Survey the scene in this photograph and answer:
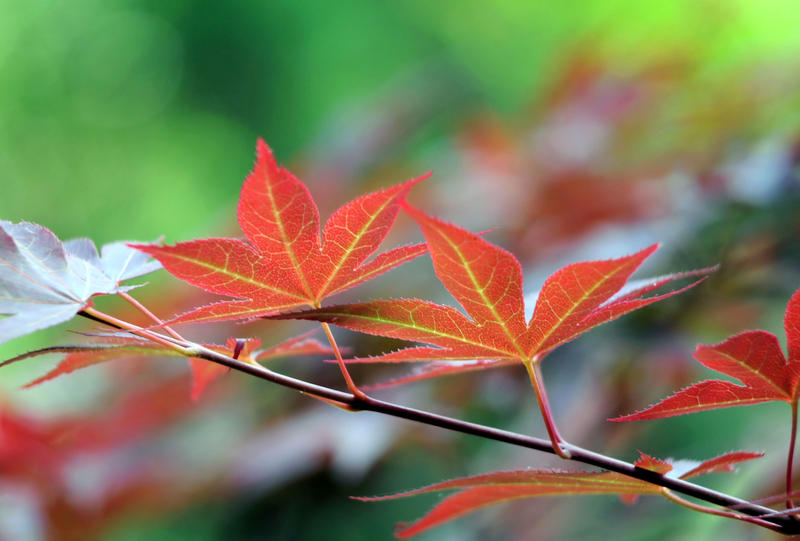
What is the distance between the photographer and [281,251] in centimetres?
20

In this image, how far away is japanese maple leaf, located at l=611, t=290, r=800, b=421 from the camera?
0.18 meters

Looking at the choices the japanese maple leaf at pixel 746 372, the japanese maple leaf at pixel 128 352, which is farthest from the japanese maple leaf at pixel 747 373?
the japanese maple leaf at pixel 128 352

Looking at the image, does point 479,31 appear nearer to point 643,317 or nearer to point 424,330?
point 643,317

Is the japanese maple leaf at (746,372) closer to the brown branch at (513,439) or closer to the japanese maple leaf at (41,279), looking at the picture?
the brown branch at (513,439)

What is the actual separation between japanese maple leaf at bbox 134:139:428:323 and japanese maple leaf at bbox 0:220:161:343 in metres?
0.03

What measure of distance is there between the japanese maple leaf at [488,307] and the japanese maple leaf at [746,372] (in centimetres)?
2

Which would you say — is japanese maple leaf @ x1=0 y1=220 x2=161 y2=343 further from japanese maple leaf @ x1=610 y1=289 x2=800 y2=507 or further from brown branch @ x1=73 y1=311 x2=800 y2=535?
japanese maple leaf @ x1=610 y1=289 x2=800 y2=507

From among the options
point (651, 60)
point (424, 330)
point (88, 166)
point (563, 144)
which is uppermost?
point (88, 166)

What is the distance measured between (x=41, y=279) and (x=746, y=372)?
21 centimetres

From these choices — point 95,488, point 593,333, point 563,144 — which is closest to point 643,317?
point 593,333

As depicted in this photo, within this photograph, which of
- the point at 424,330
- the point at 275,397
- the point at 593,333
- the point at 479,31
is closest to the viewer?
the point at 424,330

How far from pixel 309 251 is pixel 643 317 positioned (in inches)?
17.6

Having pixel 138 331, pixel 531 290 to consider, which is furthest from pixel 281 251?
pixel 531 290

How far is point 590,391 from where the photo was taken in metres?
0.66
